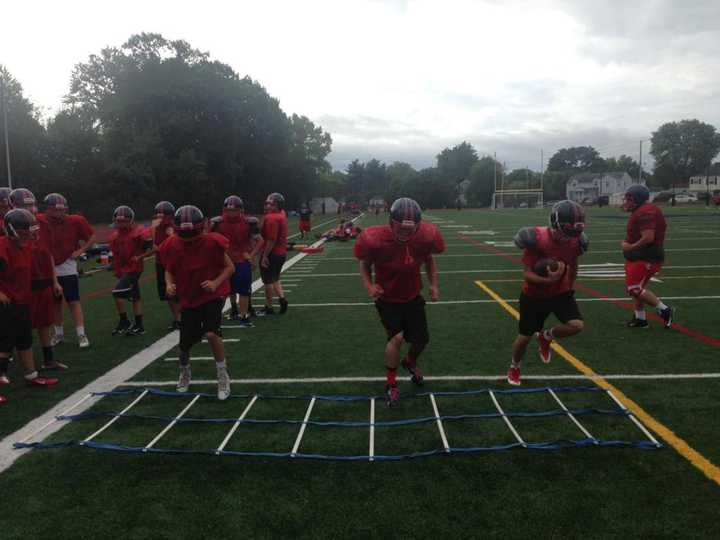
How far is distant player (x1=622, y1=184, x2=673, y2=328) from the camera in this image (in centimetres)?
770

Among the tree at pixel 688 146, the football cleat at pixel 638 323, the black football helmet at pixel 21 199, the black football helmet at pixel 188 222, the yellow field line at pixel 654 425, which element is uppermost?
the tree at pixel 688 146

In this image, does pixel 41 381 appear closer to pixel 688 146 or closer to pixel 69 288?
pixel 69 288

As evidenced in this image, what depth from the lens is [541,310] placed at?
548cm

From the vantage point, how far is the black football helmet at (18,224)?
559cm

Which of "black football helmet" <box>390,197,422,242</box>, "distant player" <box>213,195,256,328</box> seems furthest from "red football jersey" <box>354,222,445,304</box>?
"distant player" <box>213,195,256,328</box>

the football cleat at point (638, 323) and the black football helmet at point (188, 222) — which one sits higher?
the black football helmet at point (188, 222)

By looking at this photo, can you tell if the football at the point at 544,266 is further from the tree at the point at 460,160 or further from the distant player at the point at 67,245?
the tree at the point at 460,160

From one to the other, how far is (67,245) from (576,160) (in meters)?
161

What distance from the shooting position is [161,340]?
25.6ft

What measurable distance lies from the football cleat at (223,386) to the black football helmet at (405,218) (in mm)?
2137

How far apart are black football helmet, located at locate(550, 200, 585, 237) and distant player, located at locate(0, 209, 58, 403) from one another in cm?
519

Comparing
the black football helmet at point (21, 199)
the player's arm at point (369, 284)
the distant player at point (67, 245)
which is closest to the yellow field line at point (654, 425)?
the player's arm at point (369, 284)

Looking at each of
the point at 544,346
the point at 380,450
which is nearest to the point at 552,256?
the point at 544,346

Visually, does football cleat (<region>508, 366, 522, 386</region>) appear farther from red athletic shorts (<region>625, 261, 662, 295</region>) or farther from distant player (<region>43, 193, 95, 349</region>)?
distant player (<region>43, 193, 95, 349</region>)
